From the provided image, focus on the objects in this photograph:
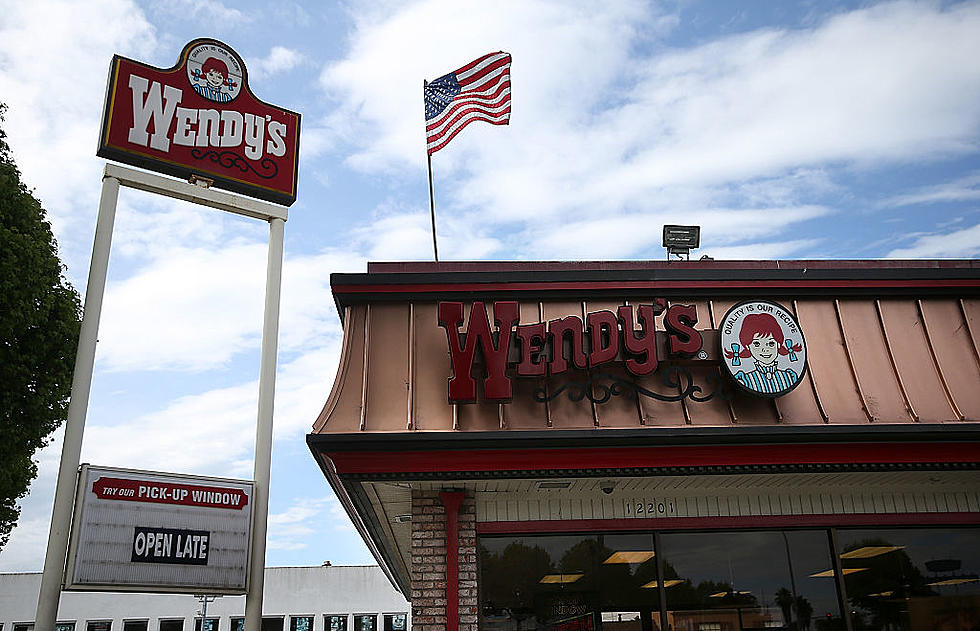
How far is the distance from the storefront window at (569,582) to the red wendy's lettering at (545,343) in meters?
2.21

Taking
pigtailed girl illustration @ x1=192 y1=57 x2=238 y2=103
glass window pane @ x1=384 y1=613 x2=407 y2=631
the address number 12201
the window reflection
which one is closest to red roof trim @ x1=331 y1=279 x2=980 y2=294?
the address number 12201

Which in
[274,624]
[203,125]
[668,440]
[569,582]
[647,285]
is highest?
[203,125]

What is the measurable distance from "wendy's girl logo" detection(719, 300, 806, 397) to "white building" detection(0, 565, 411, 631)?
31108 millimetres

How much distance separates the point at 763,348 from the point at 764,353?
0.07 metres

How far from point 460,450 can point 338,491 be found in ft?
6.95

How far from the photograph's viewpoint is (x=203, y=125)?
34.1 ft

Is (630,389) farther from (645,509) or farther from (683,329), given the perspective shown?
(645,509)

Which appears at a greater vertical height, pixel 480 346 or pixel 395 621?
pixel 480 346

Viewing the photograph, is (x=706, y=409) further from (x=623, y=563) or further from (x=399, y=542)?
(x=399, y=542)

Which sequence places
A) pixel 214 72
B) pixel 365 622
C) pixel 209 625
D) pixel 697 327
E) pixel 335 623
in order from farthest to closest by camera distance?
pixel 365 622
pixel 335 623
pixel 209 625
pixel 214 72
pixel 697 327

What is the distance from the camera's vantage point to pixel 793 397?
9.43 meters

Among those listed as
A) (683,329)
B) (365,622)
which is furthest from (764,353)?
(365,622)

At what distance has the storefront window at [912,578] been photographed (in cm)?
982

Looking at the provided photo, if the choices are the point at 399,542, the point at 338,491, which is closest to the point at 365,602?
the point at 399,542
